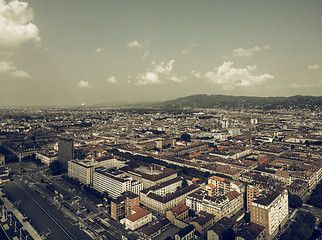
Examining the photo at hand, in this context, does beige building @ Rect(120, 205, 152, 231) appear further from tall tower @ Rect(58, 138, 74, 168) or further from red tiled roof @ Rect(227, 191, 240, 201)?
tall tower @ Rect(58, 138, 74, 168)

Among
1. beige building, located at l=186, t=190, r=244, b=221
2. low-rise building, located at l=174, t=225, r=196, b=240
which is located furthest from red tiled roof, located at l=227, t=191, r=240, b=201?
low-rise building, located at l=174, t=225, r=196, b=240

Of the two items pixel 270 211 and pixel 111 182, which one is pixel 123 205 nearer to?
pixel 111 182

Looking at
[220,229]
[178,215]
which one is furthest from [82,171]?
[220,229]

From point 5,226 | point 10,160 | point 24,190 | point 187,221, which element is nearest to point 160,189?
point 187,221

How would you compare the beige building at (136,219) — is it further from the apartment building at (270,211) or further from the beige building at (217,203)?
the apartment building at (270,211)

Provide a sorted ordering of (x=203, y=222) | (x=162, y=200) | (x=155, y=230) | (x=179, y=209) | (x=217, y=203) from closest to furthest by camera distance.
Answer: (x=155, y=230)
(x=203, y=222)
(x=217, y=203)
(x=179, y=209)
(x=162, y=200)

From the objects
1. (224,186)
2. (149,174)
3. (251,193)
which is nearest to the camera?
(251,193)

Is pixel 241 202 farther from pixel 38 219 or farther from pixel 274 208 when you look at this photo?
pixel 38 219
